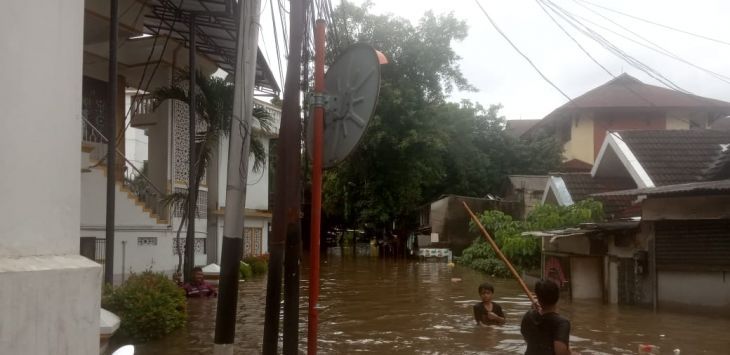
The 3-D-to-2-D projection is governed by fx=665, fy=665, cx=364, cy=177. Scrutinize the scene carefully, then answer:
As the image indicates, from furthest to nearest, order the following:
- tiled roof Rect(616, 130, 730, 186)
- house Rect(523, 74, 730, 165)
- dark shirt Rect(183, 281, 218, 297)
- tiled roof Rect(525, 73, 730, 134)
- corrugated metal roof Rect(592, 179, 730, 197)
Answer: house Rect(523, 74, 730, 165)
tiled roof Rect(525, 73, 730, 134)
tiled roof Rect(616, 130, 730, 186)
dark shirt Rect(183, 281, 218, 297)
corrugated metal roof Rect(592, 179, 730, 197)

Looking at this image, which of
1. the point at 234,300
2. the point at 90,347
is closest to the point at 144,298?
the point at 234,300

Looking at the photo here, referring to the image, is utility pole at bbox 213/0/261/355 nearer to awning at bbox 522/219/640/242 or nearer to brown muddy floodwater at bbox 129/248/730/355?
brown muddy floodwater at bbox 129/248/730/355

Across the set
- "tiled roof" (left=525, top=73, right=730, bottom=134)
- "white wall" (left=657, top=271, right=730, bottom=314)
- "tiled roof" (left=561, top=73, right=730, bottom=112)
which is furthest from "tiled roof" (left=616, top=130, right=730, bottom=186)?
"tiled roof" (left=561, top=73, right=730, bottom=112)

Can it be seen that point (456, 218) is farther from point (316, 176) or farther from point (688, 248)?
point (316, 176)

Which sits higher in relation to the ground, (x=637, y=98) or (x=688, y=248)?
(x=637, y=98)

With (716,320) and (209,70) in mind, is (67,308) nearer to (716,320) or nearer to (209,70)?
(716,320)

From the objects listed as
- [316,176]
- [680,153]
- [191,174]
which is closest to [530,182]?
[680,153]

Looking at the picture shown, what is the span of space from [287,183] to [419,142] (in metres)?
29.8

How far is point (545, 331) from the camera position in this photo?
4371 mm

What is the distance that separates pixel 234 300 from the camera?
18.6ft

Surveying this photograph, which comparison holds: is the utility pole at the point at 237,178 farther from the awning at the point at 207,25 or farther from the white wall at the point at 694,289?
the white wall at the point at 694,289

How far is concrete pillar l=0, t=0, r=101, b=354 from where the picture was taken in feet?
9.00

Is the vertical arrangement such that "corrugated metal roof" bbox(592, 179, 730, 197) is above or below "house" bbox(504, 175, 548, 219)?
below

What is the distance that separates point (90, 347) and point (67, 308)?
0.80 ft
